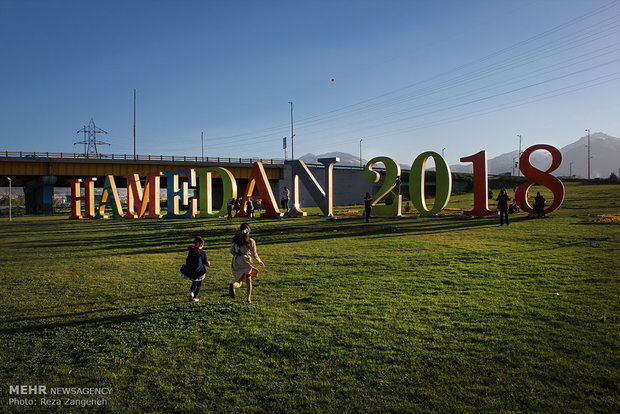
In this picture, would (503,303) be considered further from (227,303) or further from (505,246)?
(505,246)

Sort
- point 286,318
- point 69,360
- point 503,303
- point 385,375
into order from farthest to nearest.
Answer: point 503,303
point 286,318
point 69,360
point 385,375

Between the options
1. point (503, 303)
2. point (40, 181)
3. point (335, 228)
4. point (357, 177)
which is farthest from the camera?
point (357, 177)

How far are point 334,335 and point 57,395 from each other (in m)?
3.21

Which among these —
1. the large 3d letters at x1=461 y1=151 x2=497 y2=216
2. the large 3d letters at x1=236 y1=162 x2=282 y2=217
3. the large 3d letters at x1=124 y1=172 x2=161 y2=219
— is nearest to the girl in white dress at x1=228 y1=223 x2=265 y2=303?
the large 3d letters at x1=461 y1=151 x2=497 y2=216

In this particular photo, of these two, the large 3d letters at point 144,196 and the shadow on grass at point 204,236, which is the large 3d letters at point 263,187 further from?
the large 3d letters at point 144,196

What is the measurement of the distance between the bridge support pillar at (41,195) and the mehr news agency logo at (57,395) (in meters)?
45.8

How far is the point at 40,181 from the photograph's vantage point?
147 ft

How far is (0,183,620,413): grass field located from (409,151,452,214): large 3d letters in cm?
1152

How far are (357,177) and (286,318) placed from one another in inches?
2029

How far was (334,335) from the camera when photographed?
5359 mm

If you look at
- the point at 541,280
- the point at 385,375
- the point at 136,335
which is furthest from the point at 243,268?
the point at 541,280

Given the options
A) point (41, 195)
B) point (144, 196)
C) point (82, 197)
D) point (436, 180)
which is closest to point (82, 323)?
point (436, 180)

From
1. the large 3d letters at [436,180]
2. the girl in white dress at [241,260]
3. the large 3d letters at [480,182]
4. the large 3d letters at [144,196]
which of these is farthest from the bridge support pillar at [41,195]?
the girl in white dress at [241,260]

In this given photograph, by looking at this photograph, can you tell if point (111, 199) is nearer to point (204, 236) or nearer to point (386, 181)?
→ point (204, 236)
